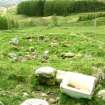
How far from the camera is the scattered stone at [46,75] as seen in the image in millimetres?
7402

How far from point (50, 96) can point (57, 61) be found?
2.35 m

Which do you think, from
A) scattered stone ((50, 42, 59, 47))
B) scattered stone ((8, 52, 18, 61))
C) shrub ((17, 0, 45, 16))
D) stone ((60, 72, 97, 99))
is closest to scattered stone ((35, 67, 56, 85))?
stone ((60, 72, 97, 99))

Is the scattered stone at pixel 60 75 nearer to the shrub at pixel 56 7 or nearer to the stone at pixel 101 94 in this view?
the stone at pixel 101 94

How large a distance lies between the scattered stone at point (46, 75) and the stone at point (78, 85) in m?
0.29

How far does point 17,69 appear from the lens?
817 centimetres

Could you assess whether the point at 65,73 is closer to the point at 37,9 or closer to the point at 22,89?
the point at 22,89

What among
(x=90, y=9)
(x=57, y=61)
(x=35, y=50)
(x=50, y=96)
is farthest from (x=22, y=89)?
(x=90, y=9)

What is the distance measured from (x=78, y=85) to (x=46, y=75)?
2.40 feet

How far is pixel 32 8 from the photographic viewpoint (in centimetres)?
4209

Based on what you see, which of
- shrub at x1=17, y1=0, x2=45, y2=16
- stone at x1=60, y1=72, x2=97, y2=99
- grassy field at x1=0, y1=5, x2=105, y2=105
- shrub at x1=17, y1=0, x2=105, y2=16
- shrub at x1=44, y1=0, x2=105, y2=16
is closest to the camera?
stone at x1=60, y1=72, x2=97, y2=99

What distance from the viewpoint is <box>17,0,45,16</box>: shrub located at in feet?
137

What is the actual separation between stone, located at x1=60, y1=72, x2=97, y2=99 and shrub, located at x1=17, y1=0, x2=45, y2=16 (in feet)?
115

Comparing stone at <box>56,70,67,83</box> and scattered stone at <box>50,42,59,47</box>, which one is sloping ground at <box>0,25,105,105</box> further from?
stone at <box>56,70,67,83</box>

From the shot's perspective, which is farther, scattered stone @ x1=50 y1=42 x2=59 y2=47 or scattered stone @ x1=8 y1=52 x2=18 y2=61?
scattered stone @ x1=50 y1=42 x2=59 y2=47
